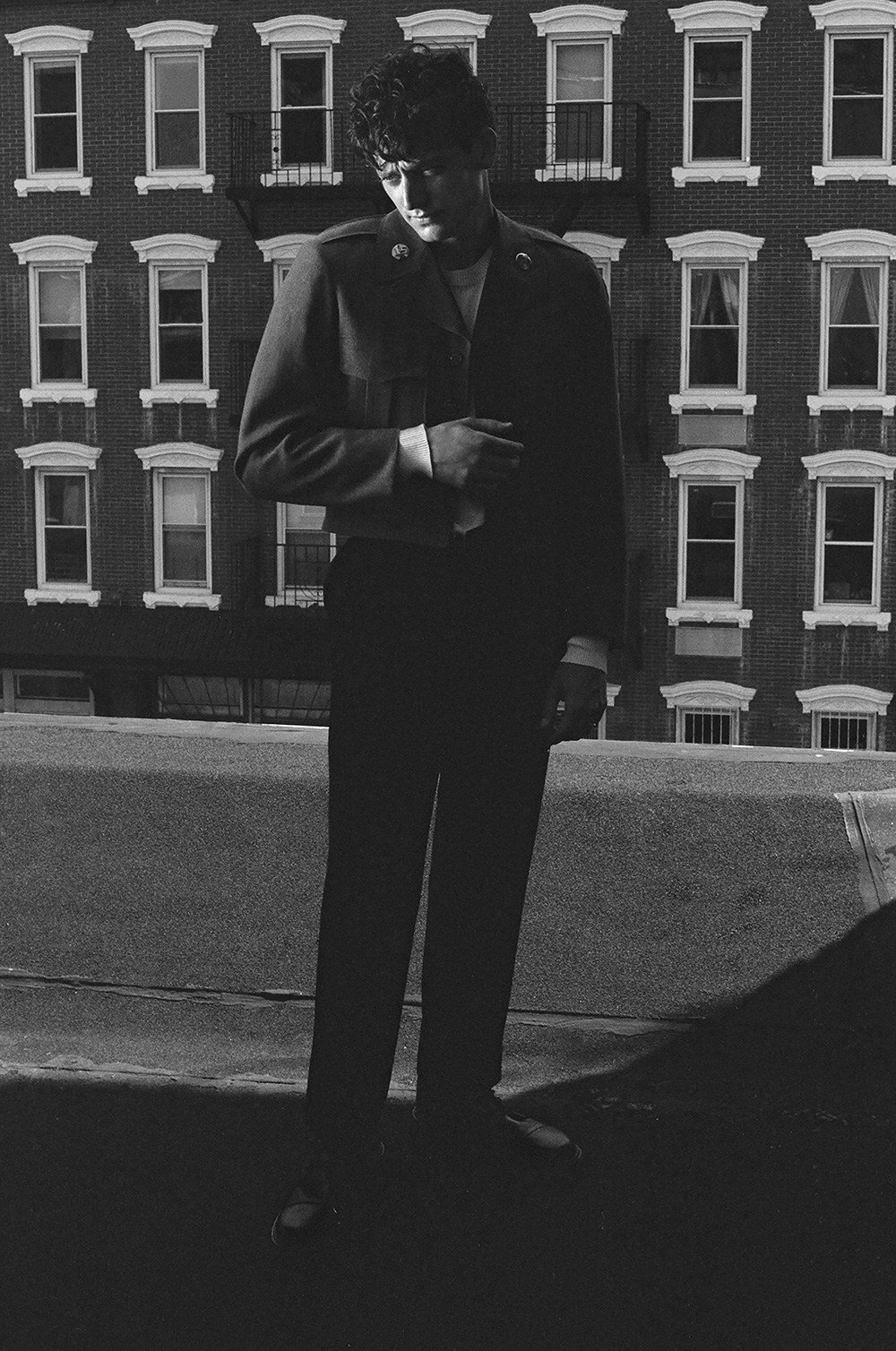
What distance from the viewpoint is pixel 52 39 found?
2169 centimetres

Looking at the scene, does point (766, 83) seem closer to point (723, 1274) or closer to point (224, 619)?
point (224, 619)

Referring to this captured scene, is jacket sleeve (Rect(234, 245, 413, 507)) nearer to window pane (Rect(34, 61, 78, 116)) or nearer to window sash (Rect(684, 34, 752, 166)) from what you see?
window sash (Rect(684, 34, 752, 166))

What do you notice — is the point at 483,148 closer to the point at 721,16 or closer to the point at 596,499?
the point at 596,499

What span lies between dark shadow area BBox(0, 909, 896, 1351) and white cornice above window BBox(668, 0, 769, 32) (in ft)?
63.7

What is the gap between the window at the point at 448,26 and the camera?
A: 2044 centimetres

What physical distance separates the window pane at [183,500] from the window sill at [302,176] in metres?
4.23

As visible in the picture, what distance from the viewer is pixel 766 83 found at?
20.2 meters

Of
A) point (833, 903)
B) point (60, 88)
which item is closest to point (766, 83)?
point (60, 88)

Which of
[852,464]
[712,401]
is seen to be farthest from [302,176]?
[852,464]

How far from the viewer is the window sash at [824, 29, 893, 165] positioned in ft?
65.8

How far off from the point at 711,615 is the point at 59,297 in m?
10.5

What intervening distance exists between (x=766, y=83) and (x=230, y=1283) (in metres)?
20.4

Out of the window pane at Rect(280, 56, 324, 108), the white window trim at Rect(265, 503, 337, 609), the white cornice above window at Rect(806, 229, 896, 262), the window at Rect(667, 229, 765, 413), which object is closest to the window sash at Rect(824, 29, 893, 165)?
the white cornice above window at Rect(806, 229, 896, 262)

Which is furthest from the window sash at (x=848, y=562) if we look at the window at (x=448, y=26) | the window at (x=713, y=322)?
the window at (x=448, y=26)
